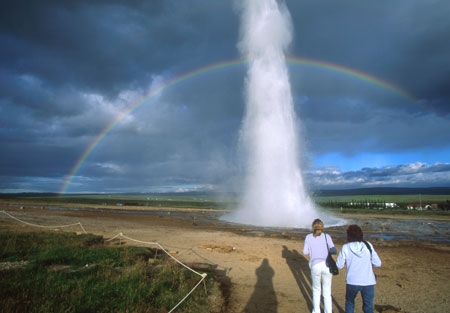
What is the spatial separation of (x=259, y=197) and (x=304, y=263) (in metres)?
20.8

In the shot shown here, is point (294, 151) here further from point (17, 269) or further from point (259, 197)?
point (17, 269)

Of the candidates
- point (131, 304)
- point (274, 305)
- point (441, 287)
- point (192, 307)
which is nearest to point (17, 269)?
point (131, 304)

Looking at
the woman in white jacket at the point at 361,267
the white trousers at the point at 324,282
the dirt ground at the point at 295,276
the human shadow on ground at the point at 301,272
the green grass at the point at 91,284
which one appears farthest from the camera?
the human shadow on ground at the point at 301,272

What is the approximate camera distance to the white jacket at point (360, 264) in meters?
4.95

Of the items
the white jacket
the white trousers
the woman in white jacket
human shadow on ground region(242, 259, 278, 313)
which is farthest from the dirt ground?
the white jacket

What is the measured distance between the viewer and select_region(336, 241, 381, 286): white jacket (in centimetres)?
495

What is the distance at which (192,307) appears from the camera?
650 centimetres

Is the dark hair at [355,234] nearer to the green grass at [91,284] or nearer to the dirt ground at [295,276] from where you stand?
the dirt ground at [295,276]

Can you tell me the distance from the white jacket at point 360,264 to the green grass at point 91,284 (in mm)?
3508

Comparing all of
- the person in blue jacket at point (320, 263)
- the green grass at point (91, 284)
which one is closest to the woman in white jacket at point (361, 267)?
the person in blue jacket at point (320, 263)

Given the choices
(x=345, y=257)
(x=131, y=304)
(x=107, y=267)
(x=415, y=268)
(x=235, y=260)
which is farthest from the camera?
(x=235, y=260)

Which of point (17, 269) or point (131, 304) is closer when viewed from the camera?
point (131, 304)

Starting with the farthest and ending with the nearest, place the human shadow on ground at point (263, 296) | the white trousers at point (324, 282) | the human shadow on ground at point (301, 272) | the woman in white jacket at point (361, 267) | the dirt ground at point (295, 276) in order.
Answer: the human shadow on ground at point (301, 272) < the dirt ground at point (295, 276) < the human shadow on ground at point (263, 296) < the white trousers at point (324, 282) < the woman in white jacket at point (361, 267)

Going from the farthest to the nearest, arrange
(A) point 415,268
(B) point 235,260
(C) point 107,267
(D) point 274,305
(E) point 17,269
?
(B) point 235,260 < (A) point 415,268 < (C) point 107,267 < (E) point 17,269 < (D) point 274,305
